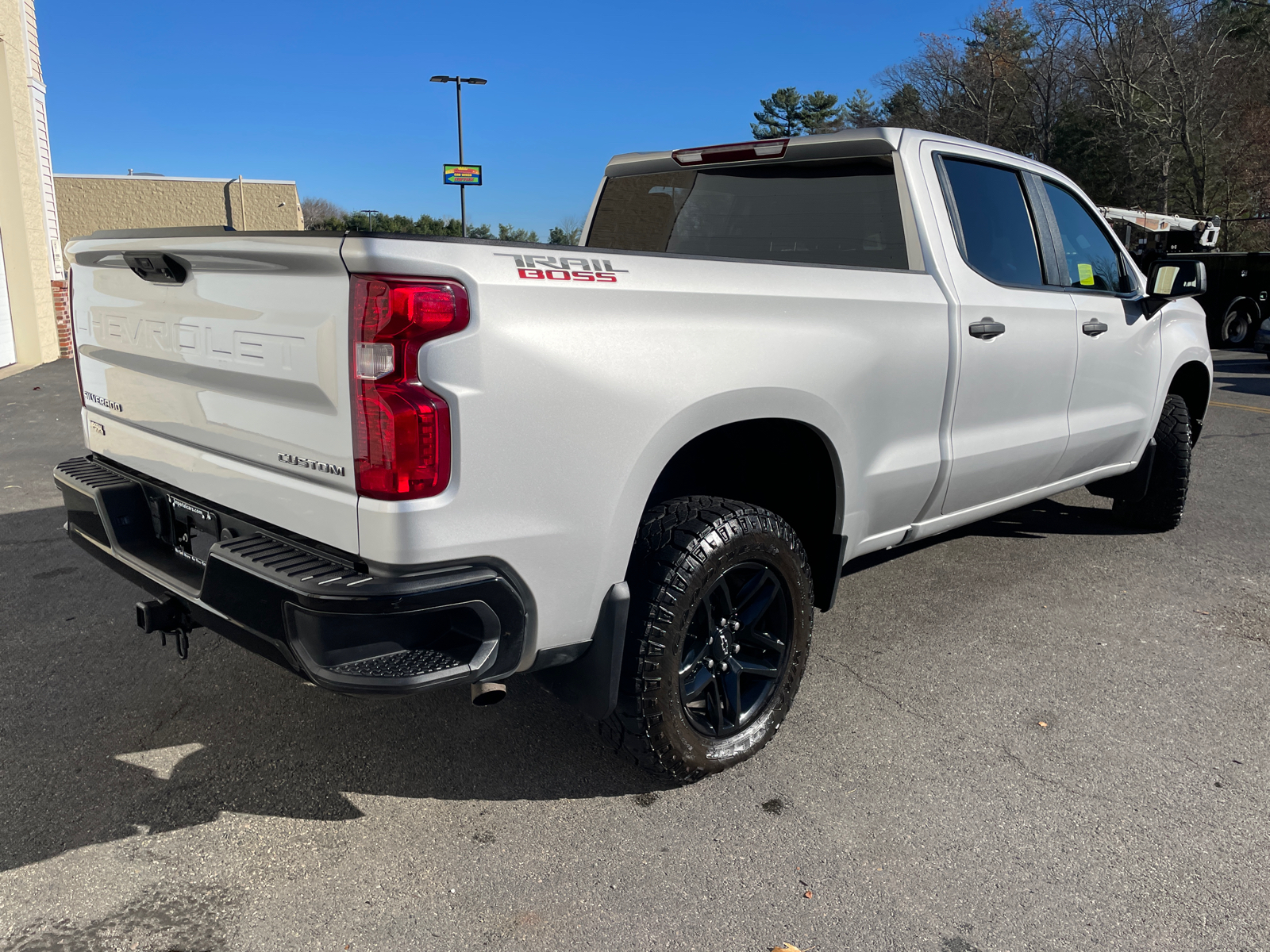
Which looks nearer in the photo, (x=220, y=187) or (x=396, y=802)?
(x=396, y=802)

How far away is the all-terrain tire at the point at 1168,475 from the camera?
16.9 feet

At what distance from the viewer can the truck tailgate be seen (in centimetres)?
205

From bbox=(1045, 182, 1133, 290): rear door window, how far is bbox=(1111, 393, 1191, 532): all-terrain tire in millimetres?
984

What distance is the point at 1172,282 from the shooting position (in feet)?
14.6

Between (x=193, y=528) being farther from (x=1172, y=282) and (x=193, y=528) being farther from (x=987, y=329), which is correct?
(x=1172, y=282)

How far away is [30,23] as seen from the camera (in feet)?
45.5

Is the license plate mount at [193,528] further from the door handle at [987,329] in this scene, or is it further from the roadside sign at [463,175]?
the roadside sign at [463,175]

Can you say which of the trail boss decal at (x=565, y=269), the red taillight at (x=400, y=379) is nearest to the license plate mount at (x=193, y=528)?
the red taillight at (x=400, y=379)

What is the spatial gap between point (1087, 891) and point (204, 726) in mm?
2662

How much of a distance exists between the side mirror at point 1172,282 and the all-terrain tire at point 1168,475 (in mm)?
810

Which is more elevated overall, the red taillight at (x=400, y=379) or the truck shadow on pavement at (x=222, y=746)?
the red taillight at (x=400, y=379)

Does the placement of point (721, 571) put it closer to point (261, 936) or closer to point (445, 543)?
point (445, 543)

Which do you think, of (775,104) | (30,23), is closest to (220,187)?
(30,23)

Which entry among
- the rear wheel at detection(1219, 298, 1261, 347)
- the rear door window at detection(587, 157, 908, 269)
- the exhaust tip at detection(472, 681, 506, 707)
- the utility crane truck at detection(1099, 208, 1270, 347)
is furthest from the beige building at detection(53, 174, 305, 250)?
the exhaust tip at detection(472, 681, 506, 707)
